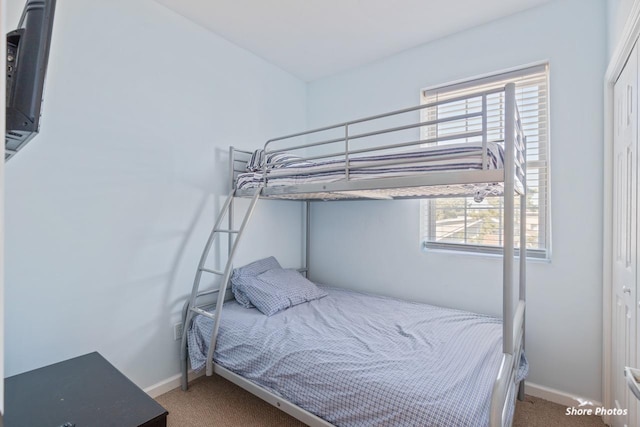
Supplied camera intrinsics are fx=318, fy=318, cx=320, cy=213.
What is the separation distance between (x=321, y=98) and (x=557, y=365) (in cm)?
286

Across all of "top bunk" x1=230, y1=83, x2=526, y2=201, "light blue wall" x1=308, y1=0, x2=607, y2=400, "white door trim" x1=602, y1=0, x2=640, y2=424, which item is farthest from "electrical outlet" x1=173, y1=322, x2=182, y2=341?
"white door trim" x1=602, y1=0, x2=640, y2=424

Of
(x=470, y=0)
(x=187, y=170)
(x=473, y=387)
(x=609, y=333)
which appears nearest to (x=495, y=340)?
(x=473, y=387)

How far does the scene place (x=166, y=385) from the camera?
2.19 m

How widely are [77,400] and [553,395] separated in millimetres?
2661

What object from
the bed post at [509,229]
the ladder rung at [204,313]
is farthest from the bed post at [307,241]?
the bed post at [509,229]

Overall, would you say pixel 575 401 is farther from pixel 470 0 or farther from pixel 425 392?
pixel 470 0

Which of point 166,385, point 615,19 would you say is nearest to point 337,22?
point 615,19

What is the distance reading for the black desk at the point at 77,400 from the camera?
120 centimetres

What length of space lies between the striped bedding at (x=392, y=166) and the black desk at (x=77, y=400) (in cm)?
135

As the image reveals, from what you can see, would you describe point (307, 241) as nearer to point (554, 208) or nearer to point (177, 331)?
point (177, 331)

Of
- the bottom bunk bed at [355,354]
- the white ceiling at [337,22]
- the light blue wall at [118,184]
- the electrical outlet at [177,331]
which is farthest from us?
the electrical outlet at [177,331]

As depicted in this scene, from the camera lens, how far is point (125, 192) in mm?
1973

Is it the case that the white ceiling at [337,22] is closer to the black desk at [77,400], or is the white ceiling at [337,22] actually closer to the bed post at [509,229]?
the bed post at [509,229]

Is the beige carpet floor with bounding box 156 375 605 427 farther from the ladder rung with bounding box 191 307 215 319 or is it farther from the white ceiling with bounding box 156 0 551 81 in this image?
the white ceiling with bounding box 156 0 551 81
